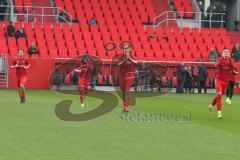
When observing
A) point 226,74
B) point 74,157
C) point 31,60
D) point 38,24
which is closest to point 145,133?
point 74,157

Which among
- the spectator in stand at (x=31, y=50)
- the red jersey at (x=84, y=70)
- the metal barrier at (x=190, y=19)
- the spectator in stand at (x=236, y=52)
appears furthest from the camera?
the metal barrier at (x=190, y=19)

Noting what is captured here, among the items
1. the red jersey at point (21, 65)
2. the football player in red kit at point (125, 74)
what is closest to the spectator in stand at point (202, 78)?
the red jersey at point (21, 65)

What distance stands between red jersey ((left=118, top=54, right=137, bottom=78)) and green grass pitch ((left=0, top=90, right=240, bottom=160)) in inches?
60.0

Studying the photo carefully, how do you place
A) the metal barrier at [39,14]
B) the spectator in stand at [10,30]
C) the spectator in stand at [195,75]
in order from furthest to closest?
the metal barrier at [39,14] < the spectator in stand at [10,30] < the spectator in stand at [195,75]

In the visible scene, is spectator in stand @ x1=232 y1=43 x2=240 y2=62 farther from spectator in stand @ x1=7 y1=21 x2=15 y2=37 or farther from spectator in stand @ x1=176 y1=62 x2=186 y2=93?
spectator in stand @ x1=7 y1=21 x2=15 y2=37

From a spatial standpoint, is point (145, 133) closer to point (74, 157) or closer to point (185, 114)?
point (74, 157)

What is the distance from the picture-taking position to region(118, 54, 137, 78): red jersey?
73.2 ft

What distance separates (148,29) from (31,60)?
9802mm

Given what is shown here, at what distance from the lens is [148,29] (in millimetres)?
47531

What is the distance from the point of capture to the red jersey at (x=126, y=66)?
22.3 m

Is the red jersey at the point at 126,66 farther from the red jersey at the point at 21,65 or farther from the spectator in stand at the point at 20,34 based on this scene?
the spectator in stand at the point at 20,34

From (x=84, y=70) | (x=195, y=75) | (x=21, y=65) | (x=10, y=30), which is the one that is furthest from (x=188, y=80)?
(x=21, y=65)

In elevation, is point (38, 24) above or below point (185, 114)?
above

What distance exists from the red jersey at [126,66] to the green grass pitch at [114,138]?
152 centimetres
